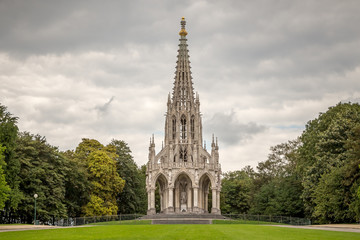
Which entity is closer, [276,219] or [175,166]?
[276,219]

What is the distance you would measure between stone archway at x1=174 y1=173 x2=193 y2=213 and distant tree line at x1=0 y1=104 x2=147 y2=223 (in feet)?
27.2

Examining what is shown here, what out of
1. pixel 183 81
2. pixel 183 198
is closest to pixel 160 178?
pixel 183 198

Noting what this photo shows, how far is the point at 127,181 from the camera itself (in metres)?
72.3

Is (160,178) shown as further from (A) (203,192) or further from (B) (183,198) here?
(A) (203,192)

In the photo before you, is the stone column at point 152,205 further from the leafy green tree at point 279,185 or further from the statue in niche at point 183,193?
the leafy green tree at point 279,185

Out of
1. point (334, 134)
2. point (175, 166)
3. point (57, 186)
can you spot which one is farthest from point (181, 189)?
point (334, 134)

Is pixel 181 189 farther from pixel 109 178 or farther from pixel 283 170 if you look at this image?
pixel 283 170

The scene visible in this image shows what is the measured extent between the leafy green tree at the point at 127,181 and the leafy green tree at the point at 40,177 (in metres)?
16.5

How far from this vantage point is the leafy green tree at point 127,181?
71.6 m

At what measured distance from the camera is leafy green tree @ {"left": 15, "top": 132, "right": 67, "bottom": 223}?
49031 millimetres

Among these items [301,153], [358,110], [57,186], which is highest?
[358,110]

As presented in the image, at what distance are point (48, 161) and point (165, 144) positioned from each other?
20.7 m

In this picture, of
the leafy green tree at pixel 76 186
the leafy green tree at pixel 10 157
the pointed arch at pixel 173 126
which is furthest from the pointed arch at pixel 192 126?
the leafy green tree at pixel 10 157

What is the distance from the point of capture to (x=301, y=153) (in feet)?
187
